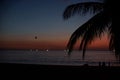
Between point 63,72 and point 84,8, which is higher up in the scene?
point 84,8

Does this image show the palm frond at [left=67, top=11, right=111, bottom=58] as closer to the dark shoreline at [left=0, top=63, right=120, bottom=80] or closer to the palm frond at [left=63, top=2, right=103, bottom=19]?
the palm frond at [left=63, top=2, right=103, bottom=19]

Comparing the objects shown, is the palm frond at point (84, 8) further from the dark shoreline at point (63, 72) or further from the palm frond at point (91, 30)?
the dark shoreline at point (63, 72)

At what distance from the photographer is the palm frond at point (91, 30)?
3969 millimetres

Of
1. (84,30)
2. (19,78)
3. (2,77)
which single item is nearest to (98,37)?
(84,30)

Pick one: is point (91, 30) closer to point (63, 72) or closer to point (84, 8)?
point (84, 8)

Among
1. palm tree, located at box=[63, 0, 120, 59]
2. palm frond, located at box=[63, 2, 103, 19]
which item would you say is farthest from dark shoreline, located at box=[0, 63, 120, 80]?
palm frond, located at box=[63, 2, 103, 19]

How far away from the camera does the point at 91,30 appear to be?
3988 mm

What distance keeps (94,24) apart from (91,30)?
11 centimetres

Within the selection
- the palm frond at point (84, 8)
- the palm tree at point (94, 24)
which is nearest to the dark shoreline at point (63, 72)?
the palm tree at point (94, 24)

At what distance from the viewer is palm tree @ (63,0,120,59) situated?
388 cm

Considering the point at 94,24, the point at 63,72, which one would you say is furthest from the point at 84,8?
the point at 63,72

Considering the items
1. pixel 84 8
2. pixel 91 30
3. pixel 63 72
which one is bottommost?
pixel 63 72

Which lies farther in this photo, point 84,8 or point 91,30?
point 84,8

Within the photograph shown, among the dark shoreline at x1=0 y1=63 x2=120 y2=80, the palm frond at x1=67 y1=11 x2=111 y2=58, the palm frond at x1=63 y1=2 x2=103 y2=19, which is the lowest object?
the dark shoreline at x1=0 y1=63 x2=120 y2=80
